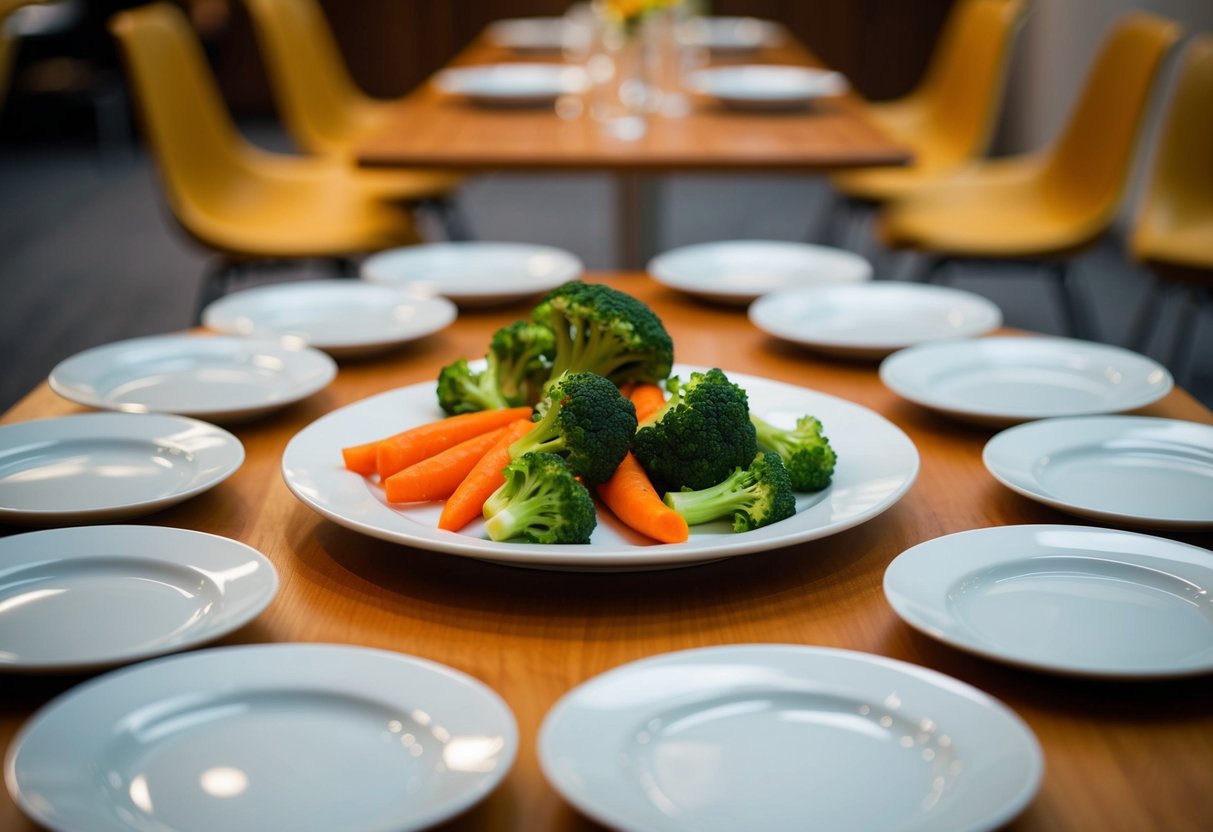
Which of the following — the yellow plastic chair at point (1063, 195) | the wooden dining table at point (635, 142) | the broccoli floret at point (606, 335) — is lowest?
the yellow plastic chair at point (1063, 195)

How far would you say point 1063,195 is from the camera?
297cm

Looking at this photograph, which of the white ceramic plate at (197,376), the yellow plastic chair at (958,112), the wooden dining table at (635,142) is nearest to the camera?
the white ceramic plate at (197,376)

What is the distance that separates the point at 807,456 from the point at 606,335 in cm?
21

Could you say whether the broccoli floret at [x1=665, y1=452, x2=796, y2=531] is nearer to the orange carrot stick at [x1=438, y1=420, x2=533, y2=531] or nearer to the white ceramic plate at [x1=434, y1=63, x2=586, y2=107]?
the orange carrot stick at [x1=438, y1=420, x2=533, y2=531]

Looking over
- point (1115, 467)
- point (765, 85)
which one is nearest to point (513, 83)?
point (765, 85)

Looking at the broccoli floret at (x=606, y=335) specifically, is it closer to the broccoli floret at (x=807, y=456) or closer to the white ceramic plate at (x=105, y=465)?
the broccoli floret at (x=807, y=456)

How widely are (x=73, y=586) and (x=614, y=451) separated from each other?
0.37 metres

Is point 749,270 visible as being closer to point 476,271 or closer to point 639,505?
point 476,271

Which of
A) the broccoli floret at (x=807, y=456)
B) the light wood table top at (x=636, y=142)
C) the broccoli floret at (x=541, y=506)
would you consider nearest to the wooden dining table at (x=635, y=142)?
the light wood table top at (x=636, y=142)

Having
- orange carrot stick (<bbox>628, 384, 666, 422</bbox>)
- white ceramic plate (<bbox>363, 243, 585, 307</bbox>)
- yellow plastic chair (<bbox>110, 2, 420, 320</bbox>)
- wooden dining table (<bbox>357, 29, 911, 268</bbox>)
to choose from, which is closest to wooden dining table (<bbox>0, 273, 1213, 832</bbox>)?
orange carrot stick (<bbox>628, 384, 666, 422</bbox>)

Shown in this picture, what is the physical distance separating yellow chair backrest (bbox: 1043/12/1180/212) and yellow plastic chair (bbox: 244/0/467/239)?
161 cm

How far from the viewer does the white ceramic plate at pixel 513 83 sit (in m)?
2.85

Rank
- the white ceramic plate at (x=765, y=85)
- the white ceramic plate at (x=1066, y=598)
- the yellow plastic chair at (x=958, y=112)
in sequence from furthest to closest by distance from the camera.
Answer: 1. the yellow plastic chair at (x=958, y=112)
2. the white ceramic plate at (x=765, y=85)
3. the white ceramic plate at (x=1066, y=598)

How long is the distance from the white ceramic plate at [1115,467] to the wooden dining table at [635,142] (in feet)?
3.97
